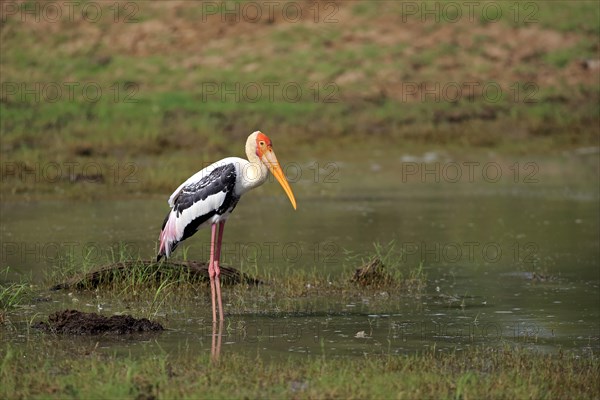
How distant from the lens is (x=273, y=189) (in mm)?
16031

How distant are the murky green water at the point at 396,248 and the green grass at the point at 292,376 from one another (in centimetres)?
55

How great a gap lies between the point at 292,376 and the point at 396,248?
5.48 m

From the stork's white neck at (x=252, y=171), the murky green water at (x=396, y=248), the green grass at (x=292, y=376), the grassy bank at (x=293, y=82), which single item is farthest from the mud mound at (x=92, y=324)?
the grassy bank at (x=293, y=82)

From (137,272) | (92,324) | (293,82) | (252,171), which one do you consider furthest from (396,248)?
(293,82)

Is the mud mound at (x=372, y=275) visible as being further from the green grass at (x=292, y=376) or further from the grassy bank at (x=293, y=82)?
the grassy bank at (x=293, y=82)

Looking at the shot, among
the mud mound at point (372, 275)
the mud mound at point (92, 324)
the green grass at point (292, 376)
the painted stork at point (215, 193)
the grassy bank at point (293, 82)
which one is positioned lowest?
the green grass at point (292, 376)

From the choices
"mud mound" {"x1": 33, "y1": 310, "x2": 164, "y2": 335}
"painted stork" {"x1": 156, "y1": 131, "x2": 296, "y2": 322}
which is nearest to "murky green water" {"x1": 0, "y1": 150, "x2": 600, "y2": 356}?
"mud mound" {"x1": 33, "y1": 310, "x2": 164, "y2": 335}

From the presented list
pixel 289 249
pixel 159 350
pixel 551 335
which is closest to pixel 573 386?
pixel 551 335

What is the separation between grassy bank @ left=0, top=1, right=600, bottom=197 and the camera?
738 inches

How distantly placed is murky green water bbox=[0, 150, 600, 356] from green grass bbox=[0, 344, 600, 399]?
0.55 m

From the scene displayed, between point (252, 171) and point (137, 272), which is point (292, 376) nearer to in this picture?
point (252, 171)

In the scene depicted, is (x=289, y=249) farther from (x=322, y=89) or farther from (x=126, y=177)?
(x=322, y=89)

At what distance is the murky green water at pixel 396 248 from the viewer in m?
8.03

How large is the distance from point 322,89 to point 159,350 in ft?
45.4
